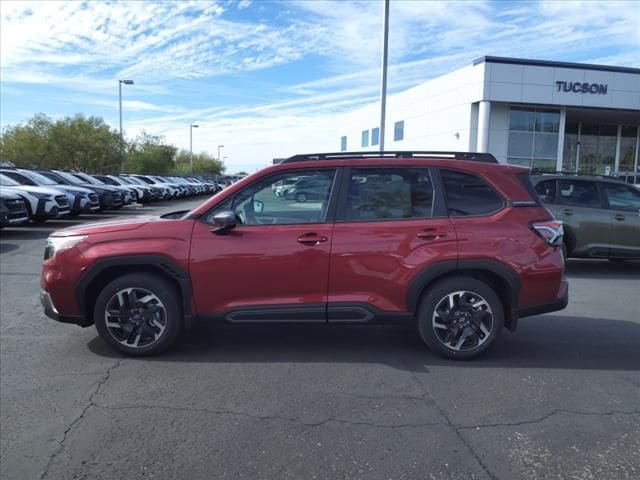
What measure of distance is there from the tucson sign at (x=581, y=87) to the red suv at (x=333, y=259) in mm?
26643

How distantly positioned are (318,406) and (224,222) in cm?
164

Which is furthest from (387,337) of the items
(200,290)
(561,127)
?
(561,127)

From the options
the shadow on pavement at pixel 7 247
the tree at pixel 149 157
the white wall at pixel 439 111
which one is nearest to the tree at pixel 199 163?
the tree at pixel 149 157

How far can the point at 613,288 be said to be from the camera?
27.2ft

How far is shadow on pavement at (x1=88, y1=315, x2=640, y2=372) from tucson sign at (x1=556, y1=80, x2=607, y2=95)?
25.4 metres

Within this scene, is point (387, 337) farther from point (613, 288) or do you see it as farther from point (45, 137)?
point (45, 137)

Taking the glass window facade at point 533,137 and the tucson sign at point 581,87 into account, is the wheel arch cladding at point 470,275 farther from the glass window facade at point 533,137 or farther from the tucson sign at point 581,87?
the tucson sign at point 581,87

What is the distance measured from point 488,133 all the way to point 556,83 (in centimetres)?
406

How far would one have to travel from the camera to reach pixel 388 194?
489 cm

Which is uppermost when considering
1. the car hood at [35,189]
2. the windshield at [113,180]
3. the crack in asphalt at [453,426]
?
the windshield at [113,180]

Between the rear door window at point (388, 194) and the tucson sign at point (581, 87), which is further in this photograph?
the tucson sign at point (581, 87)

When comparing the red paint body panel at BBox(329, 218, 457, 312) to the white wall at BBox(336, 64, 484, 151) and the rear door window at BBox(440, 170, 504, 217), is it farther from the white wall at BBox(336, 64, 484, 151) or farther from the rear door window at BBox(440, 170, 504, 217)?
the white wall at BBox(336, 64, 484, 151)

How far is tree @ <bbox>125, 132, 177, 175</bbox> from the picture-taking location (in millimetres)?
58625

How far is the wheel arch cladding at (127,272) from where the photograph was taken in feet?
15.5
